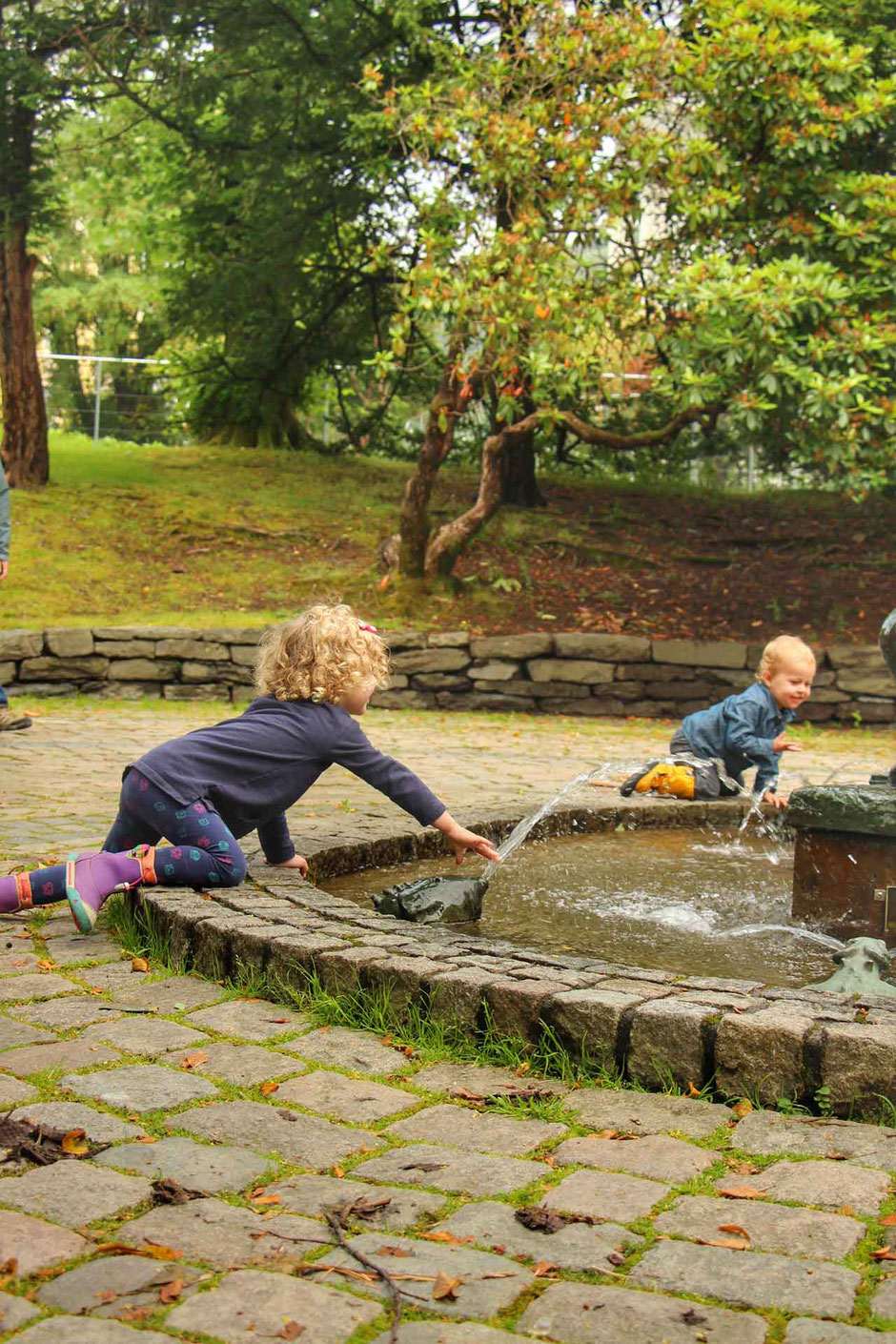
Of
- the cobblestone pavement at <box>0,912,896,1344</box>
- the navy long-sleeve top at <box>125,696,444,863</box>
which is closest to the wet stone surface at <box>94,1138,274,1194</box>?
the cobblestone pavement at <box>0,912,896,1344</box>

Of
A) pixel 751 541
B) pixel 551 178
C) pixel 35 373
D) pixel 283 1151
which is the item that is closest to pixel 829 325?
pixel 551 178

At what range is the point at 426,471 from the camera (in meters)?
13.4

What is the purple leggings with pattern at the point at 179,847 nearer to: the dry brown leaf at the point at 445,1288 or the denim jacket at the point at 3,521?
the dry brown leaf at the point at 445,1288

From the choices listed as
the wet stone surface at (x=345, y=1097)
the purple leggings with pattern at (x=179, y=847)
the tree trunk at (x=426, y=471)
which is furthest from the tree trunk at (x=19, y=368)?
the wet stone surface at (x=345, y=1097)

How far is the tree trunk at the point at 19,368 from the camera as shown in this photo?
14742mm

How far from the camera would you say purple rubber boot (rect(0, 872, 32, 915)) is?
4.10m

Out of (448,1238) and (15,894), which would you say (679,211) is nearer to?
(15,894)

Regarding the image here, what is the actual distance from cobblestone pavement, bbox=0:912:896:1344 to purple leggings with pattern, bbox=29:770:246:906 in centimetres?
84

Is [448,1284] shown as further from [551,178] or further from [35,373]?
[35,373]

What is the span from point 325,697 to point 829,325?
885 cm

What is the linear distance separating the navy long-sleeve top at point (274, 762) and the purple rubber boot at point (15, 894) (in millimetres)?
490

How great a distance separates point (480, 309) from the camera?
1160cm

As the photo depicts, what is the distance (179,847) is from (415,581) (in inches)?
388

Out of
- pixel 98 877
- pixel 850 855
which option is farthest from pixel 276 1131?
pixel 850 855
